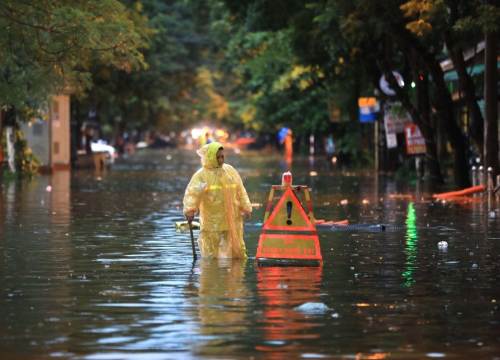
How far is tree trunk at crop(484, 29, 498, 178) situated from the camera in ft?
110

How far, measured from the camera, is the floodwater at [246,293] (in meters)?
11.0

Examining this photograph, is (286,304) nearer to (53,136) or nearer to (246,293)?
(246,293)

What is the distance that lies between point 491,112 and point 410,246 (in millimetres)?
14243

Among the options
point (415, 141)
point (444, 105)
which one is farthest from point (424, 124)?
point (415, 141)

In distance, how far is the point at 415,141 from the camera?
47312mm

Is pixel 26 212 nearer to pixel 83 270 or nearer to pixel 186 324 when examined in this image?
pixel 83 270

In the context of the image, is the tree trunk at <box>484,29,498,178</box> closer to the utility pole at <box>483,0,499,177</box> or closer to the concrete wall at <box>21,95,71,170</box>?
the utility pole at <box>483,0,499,177</box>

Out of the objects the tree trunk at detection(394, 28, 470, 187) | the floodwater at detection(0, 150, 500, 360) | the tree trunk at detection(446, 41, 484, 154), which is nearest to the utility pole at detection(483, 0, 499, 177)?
the tree trunk at detection(446, 41, 484, 154)

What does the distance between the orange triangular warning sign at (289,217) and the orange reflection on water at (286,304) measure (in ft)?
1.76

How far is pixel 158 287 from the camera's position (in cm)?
1483

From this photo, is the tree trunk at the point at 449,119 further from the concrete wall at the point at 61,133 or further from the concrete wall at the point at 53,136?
the concrete wall at the point at 61,133

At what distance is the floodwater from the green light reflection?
4 centimetres

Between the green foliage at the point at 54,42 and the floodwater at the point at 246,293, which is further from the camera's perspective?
the green foliage at the point at 54,42

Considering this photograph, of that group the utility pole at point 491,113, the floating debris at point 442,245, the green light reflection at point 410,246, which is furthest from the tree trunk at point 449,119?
the floating debris at point 442,245
